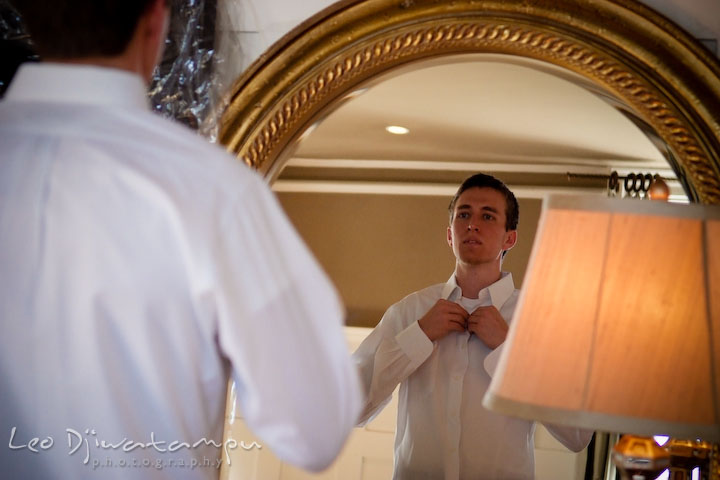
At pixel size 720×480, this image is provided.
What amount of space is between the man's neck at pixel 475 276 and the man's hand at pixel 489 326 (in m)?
0.03

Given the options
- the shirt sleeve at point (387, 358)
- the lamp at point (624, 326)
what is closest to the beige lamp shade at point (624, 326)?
the lamp at point (624, 326)

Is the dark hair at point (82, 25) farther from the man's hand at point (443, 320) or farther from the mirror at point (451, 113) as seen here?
the man's hand at point (443, 320)

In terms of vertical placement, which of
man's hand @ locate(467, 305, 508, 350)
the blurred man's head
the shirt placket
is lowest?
the shirt placket

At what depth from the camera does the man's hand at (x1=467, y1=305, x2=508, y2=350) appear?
4.26ft

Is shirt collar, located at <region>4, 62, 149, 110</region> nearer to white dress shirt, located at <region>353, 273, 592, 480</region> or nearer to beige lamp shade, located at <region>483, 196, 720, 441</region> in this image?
beige lamp shade, located at <region>483, 196, 720, 441</region>

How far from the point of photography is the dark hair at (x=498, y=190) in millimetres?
1220

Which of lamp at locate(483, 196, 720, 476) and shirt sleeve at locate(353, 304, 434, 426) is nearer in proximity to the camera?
lamp at locate(483, 196, 720, 476)

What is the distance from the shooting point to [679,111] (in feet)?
3.75

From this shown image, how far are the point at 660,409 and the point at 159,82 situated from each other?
2.94 feet

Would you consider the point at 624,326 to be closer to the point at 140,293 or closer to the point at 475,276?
the point at 140,293

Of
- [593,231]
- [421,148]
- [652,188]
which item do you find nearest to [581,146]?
[652,188]

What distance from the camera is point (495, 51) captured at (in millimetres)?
1214

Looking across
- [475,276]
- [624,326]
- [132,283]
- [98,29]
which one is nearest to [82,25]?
[98,29]

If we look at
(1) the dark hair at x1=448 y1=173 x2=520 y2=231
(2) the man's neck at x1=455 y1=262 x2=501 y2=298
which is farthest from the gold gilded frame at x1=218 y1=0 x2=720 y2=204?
Answer: (2) the man's neck at x1=455 y1=262 x2=501 y2=298
